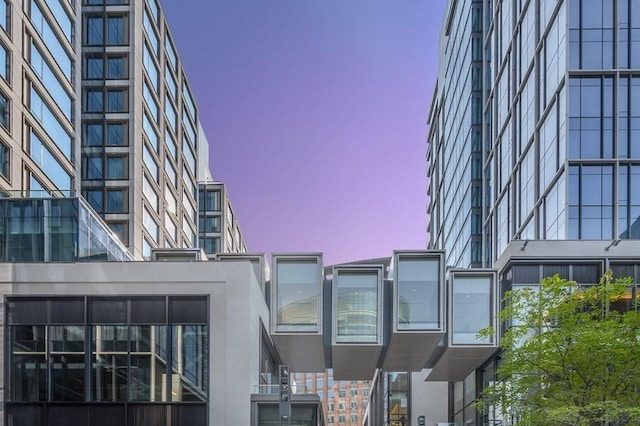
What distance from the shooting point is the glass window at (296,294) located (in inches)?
1235

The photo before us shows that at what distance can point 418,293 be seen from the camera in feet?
102

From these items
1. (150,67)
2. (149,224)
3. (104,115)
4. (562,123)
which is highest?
(150,67)

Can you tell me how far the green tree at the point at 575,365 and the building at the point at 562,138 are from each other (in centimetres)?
914

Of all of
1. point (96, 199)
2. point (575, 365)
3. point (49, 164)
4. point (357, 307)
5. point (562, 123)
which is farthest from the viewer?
point (96, 199)

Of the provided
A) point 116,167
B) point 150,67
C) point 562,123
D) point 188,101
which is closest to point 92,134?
point 116,167

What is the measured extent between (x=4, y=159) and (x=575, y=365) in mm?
32289

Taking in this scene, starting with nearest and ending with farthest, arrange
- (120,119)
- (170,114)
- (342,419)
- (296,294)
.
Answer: (296,294) < (120,119) < (170,114) < (342,419)

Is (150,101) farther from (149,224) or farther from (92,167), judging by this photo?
(149,224)

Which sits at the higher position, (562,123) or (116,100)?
(116,100)

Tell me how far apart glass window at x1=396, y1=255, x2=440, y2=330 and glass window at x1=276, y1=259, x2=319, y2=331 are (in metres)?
4.02

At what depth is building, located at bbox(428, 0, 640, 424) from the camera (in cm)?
3762

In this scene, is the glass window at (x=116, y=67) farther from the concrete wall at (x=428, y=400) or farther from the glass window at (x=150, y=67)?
the concrete wall at (x=428, y=400)

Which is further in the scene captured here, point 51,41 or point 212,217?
point 212,217

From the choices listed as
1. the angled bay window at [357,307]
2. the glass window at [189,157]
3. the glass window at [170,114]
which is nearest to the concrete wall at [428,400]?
the angled bay window at [357,307]
